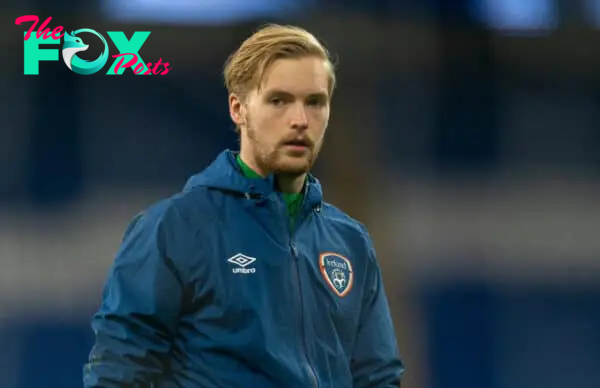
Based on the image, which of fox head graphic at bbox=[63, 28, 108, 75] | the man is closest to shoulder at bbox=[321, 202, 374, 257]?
the man

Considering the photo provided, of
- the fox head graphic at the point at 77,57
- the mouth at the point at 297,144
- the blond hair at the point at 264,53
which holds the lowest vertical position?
the mouth at the point at 297,144

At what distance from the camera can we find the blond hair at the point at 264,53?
105 centimetres

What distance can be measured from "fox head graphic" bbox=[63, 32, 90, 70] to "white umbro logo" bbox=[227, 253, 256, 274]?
114 centimetres

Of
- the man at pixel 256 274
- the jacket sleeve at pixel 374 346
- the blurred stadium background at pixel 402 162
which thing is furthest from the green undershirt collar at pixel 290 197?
the blurred stadium background at pixel 402 162

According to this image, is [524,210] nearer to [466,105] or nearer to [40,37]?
[466,105]

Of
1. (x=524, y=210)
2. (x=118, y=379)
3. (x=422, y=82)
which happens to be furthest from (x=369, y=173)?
(x=118, y=379)

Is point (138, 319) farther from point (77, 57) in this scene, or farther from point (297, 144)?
point (77, 57)

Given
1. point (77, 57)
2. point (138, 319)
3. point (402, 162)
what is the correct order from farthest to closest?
1. point (402, 162)
2. point (77, 57)
3. point (138, 319)

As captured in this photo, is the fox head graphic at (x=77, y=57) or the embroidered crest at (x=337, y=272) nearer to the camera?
the embroidered crest at (x=337, y=272)

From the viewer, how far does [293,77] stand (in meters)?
1.05

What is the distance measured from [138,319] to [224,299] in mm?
91

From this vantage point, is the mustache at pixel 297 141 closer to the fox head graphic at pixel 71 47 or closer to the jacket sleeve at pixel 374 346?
the jacket sleeve at pixel 374 346

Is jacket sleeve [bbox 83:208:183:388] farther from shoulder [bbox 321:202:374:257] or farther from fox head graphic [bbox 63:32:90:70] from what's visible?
fox head graphic [bbox 63:32:90:70]

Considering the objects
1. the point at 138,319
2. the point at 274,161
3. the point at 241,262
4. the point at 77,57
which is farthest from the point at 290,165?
the point at 77,57
